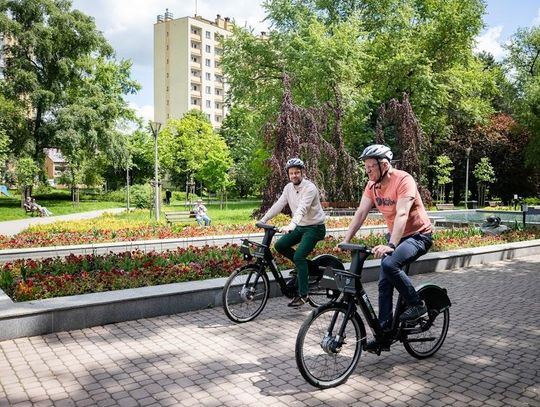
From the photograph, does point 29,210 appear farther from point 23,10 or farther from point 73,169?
point 23,10

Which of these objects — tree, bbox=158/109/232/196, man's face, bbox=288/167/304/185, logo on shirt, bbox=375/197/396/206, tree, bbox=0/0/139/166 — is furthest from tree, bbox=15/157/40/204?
logo on shirt, bbox=375/197/396/206

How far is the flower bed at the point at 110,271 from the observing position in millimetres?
6504

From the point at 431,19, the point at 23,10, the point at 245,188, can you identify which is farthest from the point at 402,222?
the point at 245,188

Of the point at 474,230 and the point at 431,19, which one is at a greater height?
the point at 431,19

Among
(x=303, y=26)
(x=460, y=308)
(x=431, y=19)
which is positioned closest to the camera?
(x=460, y=308)

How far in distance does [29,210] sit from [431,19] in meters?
29.2

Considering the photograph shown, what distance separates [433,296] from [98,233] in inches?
448

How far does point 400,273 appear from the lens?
4.41m

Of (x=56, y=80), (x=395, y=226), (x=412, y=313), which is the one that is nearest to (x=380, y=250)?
→ (x=395, y=226)

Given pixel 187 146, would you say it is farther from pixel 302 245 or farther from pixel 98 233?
pixel 302 245

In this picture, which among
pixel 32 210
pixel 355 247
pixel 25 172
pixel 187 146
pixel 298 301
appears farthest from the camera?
pixel 187 146

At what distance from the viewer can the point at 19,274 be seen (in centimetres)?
755

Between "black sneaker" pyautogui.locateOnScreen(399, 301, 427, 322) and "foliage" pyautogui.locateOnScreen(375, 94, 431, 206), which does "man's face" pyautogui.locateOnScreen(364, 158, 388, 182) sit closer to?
"black sneaker" pyautogui.locateOnScreen(399, 301, 427, 322)

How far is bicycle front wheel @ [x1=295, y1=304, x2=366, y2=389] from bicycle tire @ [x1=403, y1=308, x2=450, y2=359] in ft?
2.52
